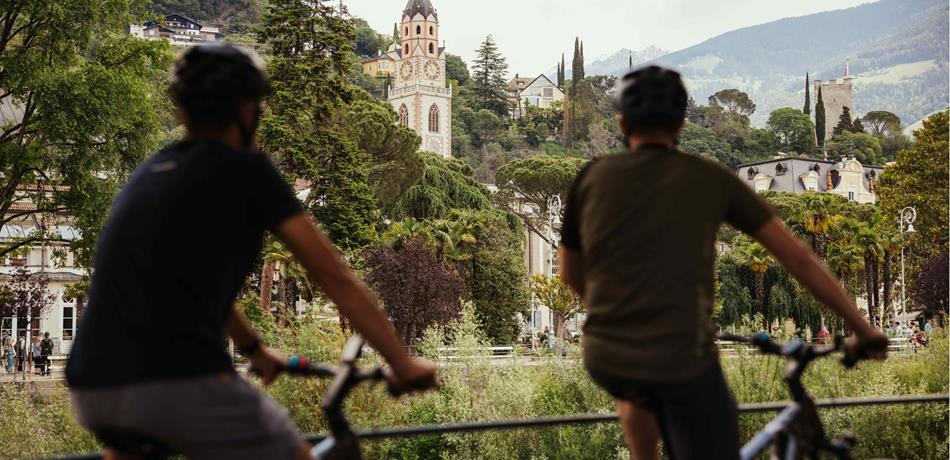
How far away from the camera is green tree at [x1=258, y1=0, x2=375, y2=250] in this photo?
42375mm

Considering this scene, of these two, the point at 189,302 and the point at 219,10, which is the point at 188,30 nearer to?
the point at 219,10

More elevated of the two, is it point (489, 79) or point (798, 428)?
point (489, 79)

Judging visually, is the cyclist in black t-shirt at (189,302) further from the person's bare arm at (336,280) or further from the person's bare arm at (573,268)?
the person's bare arm at (573,268)

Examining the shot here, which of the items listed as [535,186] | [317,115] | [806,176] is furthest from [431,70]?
[317,115]

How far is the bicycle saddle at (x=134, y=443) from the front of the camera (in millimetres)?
2273

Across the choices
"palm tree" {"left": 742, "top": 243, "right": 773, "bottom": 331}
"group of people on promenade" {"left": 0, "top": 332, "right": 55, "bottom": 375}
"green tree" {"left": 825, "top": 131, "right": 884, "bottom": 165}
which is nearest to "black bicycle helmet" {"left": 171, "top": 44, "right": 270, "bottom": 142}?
"group of people on promenade" {"left": 0, "top": 332, "right": 55, "bottom": 375}

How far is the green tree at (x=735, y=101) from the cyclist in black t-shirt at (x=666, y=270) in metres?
173

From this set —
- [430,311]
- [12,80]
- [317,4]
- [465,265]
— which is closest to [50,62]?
[12,80]

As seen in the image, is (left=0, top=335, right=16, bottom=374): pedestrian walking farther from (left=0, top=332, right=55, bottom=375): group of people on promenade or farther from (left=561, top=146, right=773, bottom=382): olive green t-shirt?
(left=561, top=146, right=773, bottom=382): olive green t-shirt

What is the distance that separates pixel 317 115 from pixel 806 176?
253ft

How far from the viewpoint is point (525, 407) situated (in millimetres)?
22062

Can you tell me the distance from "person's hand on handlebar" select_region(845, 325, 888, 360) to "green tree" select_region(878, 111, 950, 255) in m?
48.5

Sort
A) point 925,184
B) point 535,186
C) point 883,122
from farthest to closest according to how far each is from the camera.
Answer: point 883,122 → point 535,186 → point 925,184

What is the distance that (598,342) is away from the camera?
2.83 meters
